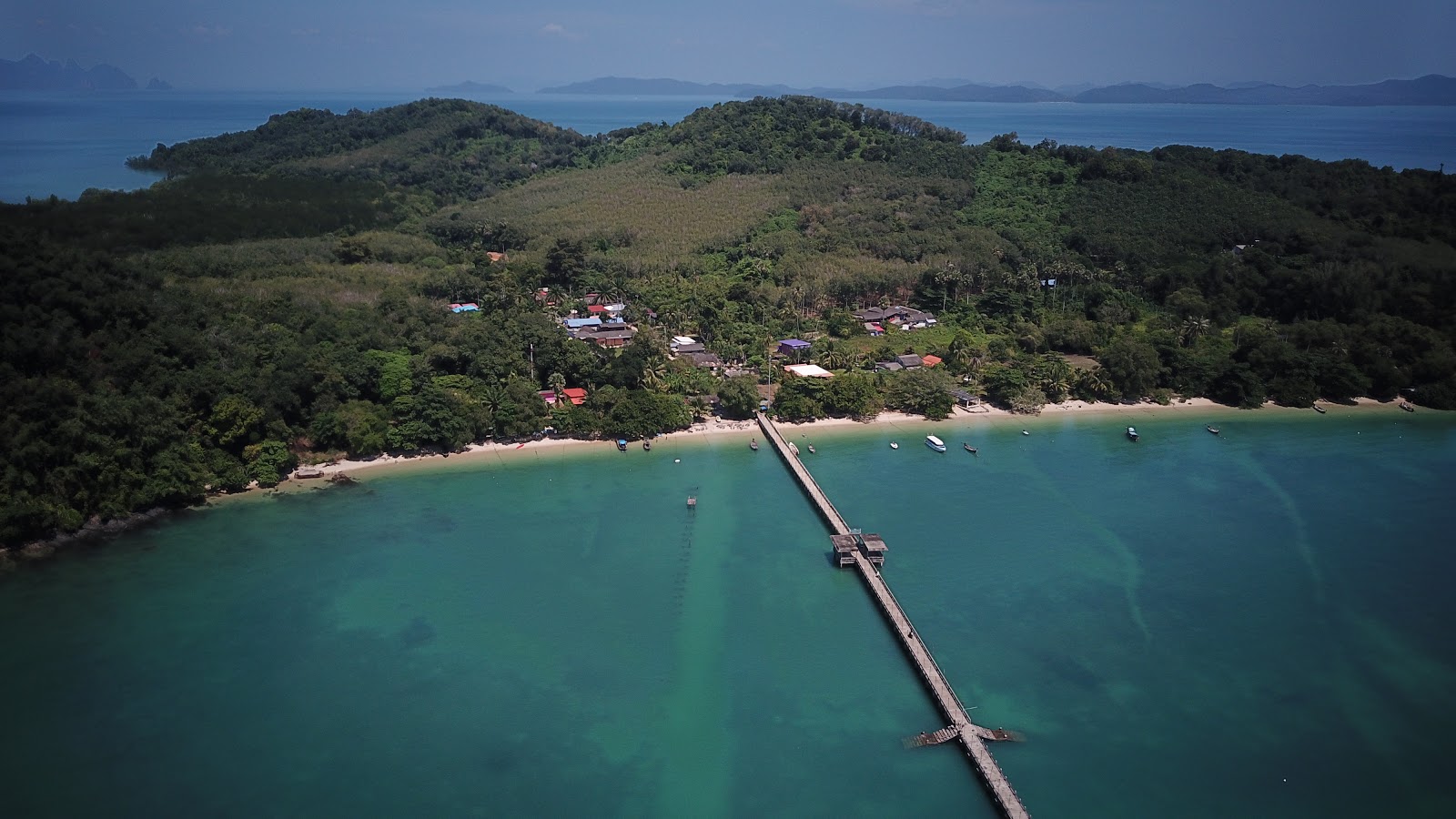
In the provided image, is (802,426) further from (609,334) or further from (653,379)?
(609,334)

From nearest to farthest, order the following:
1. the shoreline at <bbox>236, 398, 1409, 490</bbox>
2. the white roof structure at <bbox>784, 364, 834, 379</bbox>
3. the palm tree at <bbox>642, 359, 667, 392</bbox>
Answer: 1. the shoreline at <bbox>236, 398, 1409, 490</bbox>
2. the palm tree at <bbox>642, 359, 667, 392</bbox>
3. the white roof structure at <bbox>784, 364, 834, 379</bbox>

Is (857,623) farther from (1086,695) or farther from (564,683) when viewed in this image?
(564,683)

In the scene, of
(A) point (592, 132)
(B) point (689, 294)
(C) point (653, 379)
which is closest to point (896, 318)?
(B) point (689, 294)

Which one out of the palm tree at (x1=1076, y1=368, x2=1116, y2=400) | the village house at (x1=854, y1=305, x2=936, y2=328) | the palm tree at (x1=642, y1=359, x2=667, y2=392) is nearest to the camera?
the palm tree at (x1=642, y1=359, x2=667, y2=392)

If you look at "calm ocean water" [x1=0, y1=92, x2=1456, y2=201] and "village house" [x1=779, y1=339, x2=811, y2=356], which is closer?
"village house" [x1=779, y1=339, x2=811, y2=356]

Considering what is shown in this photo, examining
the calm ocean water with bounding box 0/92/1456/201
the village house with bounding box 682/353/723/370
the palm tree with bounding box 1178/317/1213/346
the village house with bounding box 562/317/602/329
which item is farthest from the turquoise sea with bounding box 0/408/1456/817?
the calm ocean water with bounding box 0/92/1456/201

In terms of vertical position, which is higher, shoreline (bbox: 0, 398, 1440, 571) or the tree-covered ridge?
the tree-covered ridge

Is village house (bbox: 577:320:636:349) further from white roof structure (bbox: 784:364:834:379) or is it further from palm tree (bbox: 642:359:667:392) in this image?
white roof structure (bbox: 784:364:834:379)

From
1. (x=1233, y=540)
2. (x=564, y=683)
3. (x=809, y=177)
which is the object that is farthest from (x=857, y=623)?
(x=809, y=177)
